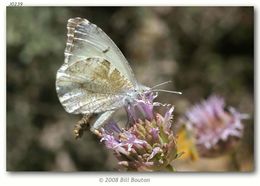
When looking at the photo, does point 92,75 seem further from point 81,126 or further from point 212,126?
point 212,126

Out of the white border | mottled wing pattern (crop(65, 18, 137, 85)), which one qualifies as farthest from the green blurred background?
mottled wing pattern (crop(65, 18, 137, 85))

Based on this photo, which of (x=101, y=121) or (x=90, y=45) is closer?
(x=101, y=121)

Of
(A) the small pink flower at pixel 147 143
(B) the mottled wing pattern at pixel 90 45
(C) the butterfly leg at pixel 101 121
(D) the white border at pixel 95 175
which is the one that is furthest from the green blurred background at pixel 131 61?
(A) the small pink flower at pixel 147 143

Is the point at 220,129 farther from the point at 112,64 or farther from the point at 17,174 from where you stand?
the point at 17,174

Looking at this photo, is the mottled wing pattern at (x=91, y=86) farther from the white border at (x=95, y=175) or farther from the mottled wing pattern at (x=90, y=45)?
the white border at (x=95, y=175)

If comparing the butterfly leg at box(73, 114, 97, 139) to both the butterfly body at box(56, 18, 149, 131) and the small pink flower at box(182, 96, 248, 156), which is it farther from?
the small pink flower at box(182, 96, 248, 156)

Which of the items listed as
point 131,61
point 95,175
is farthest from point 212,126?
point 131,61
